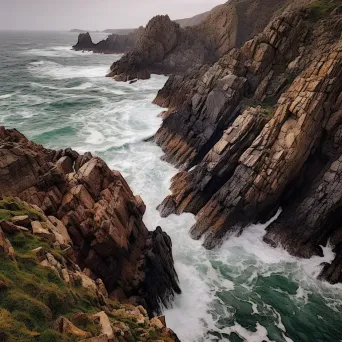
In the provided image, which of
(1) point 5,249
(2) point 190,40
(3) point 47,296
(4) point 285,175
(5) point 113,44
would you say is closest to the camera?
(3) point 47,296

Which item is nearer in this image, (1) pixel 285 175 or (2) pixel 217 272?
(2) pixel 217 272

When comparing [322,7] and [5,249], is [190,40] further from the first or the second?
[5,249]

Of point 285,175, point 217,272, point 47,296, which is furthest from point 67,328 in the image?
point 285,175

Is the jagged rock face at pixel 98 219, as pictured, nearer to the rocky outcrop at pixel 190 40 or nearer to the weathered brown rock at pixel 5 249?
the weathered brown rock at pixel 5 249

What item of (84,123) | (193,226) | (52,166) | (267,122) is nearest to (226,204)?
(193,226)

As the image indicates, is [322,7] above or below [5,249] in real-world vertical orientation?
above

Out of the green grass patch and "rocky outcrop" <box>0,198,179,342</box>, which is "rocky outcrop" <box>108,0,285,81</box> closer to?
the green grass patch

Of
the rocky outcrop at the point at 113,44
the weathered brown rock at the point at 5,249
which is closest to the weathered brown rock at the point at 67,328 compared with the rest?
the weathered brown rock at the point at 5,249

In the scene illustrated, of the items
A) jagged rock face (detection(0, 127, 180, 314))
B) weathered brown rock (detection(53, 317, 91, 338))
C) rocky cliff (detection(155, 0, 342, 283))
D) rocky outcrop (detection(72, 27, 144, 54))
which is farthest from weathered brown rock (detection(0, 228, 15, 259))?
rocky outcrop (detection(72, 27, 144, 54))
